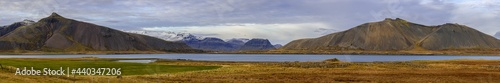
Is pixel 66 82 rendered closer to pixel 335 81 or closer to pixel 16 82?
pixel 16 82

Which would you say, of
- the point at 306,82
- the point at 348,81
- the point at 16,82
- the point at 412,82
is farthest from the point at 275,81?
the point at 16,82

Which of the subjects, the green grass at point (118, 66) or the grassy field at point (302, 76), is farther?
the green grass at point (118, 66)

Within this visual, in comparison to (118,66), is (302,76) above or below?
below

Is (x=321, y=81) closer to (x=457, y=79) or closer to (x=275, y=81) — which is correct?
(x=275, y=81)

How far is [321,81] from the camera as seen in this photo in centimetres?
4959

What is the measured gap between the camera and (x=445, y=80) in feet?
168

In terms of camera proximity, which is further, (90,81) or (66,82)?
(90,81)

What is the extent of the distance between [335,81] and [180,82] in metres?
15.4

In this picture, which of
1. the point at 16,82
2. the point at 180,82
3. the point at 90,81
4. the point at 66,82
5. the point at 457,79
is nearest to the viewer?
the point at 16,82

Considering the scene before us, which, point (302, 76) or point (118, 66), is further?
point (118, 66)

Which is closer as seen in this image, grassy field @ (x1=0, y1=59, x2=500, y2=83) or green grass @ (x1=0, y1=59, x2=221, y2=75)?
grassy field @ (x1=0, y1=59, x2=500, y2=83)

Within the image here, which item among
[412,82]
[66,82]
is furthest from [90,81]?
[412,82]

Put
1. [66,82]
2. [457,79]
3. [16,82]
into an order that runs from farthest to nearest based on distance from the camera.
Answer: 1. [457,79]
2. [66,82]
3. [16,82]

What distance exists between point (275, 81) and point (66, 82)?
19.8 metres
